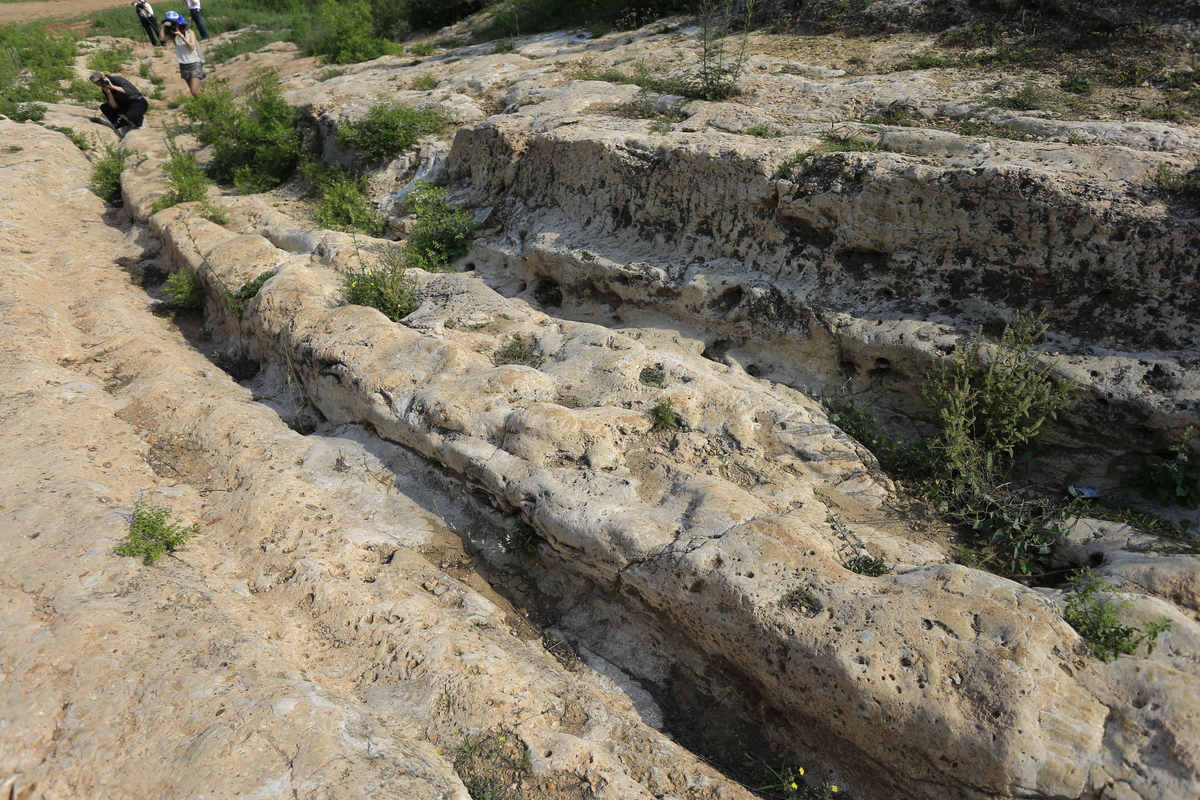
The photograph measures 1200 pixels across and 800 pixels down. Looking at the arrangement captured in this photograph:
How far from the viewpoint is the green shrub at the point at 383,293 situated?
5.84 meters

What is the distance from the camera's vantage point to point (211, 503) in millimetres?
4332

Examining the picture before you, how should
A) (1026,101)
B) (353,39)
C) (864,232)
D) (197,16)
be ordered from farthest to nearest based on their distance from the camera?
(197,16) < (353,39) < (1026,101) < (864,232)

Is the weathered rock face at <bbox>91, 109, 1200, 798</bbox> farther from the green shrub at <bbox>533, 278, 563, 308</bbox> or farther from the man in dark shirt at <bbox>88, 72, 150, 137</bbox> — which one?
the man in dark shirt at <bbox>88, 72, 150, 137</bbox>

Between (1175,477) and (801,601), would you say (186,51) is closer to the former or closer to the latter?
(801,601)

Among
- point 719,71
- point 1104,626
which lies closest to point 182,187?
point 719,71

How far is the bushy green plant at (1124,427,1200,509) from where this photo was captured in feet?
12.1

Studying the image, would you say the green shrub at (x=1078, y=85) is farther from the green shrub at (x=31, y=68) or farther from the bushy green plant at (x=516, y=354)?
the green shrub at (x=31, y=68)

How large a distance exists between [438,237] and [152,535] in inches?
171

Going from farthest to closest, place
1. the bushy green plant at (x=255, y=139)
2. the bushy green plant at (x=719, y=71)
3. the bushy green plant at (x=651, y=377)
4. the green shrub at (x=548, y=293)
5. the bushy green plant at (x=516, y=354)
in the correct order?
the bushy green plant at (x=255, y=139) → the bushy green plant at (x=719, y=71) → the green shrub at (x=548, y=293) → the bushy green plant at (x=516, y=354) → the bushy green plant at (x=651, y=377)

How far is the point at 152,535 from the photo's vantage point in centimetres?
377

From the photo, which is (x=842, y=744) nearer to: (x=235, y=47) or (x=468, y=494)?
(x=468, y=494)

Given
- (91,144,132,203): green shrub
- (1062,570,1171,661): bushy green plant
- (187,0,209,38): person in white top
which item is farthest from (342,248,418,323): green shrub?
(187,0,209,38): person in white top

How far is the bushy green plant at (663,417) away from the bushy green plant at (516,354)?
128cm

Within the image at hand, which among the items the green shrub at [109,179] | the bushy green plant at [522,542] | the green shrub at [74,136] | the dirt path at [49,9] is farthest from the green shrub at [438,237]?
the dirt path at [49,9]
